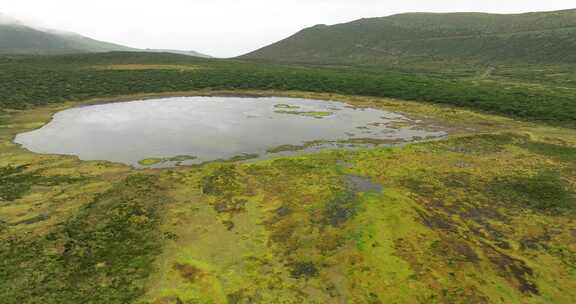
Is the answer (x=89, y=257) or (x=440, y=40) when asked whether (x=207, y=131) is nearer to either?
(x=89, y=257)

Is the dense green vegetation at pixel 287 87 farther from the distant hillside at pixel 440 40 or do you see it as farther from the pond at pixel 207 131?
the distant hillside at pixel 440 40

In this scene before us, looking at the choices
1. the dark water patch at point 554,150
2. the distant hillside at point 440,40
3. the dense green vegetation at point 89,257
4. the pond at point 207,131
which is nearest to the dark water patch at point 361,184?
the pond at point 207,131

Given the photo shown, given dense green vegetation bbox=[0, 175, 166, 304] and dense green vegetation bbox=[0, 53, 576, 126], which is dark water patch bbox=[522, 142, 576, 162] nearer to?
dense green vegetation bbox=[0, 53, 576, 126]

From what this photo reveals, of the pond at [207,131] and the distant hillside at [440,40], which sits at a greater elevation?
the distant hillside at [440,40]

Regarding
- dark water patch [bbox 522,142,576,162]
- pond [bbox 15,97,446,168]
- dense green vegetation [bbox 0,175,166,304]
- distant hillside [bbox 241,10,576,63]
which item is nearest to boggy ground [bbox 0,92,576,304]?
dense green vegetation [bbox 0,175,166,304]

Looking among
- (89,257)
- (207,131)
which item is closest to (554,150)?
(207,131)

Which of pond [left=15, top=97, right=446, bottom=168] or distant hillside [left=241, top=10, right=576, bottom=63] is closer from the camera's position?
pond [left=15, top=97, right=446, bottom=168]
